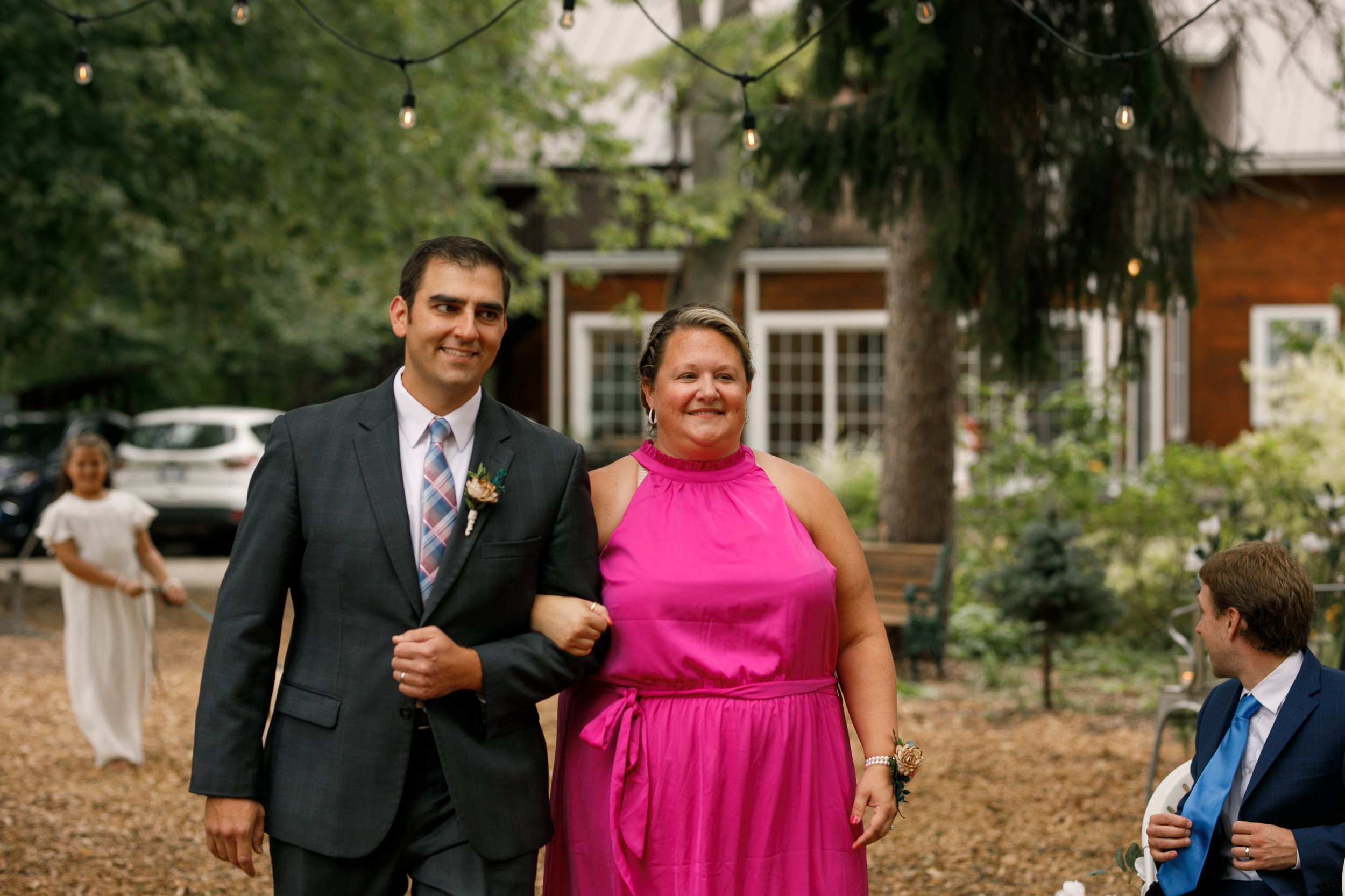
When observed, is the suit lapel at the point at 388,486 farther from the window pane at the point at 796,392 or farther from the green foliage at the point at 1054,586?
the window pane at the point at 796,392

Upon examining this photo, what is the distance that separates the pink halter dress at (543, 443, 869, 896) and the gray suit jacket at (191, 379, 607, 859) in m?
0.24

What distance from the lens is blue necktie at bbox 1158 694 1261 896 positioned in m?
2.69

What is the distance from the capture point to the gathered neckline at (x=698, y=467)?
297 cm

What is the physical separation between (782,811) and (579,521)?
769mm

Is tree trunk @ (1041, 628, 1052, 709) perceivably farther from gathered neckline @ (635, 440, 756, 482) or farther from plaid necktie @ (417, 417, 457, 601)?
plaid necktie @ (417, 417, 457, 601)

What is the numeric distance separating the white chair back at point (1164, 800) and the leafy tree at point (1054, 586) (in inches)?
178

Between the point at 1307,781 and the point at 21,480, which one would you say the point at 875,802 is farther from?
the point at 21,480

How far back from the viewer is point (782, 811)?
9.06ft

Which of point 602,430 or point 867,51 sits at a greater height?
point 867,51

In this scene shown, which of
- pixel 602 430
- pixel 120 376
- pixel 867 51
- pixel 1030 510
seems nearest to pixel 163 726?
pixel 867 51

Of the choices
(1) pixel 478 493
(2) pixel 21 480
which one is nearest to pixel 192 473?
(2) pixel 21 480

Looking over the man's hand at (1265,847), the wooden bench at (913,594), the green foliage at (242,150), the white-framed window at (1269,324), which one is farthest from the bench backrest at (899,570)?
the white-framed window at (1269,324)

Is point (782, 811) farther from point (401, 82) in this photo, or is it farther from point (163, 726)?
point (401, 82)

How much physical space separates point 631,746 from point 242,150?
9.40 m
